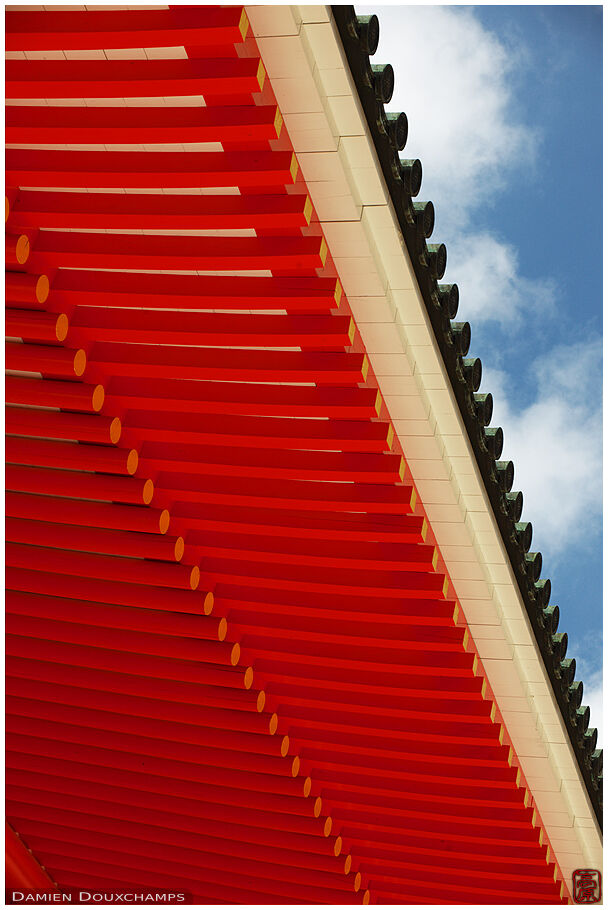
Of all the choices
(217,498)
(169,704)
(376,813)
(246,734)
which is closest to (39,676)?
(169,704)

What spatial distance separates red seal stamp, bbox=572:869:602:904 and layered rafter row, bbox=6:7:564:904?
10.2 inches

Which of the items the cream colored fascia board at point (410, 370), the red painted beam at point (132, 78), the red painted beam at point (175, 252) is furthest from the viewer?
the red painted beam at point (175, 252)

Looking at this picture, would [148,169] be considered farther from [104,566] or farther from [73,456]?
[104,566]

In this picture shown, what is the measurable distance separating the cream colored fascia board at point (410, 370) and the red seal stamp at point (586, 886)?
1.30 ft

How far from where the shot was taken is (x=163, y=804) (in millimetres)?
6105

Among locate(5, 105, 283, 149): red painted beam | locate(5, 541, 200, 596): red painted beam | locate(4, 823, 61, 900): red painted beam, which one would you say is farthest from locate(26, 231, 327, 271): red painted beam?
locate(4, 823, 61, 900): red painted beam

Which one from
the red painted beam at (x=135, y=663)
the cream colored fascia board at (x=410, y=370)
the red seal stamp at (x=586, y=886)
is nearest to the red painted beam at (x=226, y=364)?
the cream colored fascia board at (x=410, y=370)

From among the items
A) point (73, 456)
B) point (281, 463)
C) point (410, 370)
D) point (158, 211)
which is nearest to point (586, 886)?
point (281, 463)

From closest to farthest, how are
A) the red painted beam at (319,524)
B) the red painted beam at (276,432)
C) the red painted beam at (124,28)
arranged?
the red painted beam at (124,28), the red painted beam at (276,432), the red painted beam at (319,524)

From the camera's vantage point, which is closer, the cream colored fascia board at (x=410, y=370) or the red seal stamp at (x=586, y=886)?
the cream colored fascia board at (x=410, y=370)

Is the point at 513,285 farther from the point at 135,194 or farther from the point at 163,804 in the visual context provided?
the point at 135,194

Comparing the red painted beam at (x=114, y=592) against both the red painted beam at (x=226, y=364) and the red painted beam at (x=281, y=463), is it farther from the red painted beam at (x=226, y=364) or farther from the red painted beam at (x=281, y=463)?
the red painted beam at (x=226, y=364)

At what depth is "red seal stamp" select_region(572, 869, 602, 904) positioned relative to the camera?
680cm

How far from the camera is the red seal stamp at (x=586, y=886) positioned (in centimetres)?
680
